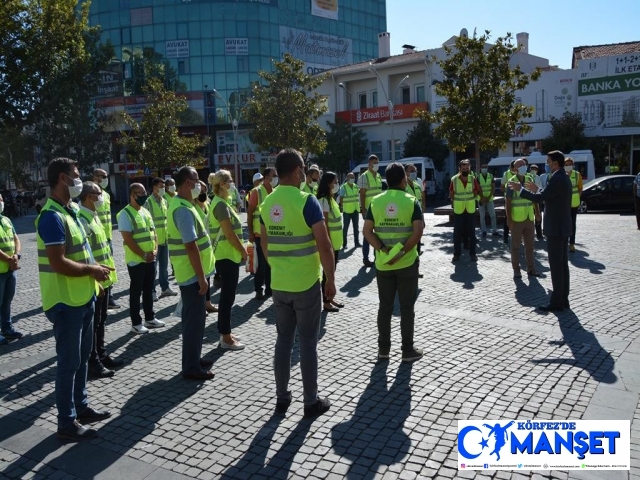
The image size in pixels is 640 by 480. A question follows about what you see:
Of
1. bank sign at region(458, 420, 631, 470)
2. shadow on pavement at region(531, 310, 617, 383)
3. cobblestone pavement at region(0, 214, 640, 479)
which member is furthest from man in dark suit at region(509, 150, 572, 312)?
bank sign at region(458, 420, 631, 470)

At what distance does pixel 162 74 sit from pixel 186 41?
3.88 metres

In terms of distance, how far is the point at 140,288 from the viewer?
7492mm

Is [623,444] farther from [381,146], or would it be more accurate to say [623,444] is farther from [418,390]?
[381,146]

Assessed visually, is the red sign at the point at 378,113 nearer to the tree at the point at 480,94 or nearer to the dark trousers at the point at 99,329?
the tree at the point at 480,94

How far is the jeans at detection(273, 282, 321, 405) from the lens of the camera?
465 centimetres

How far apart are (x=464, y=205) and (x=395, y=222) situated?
21.9ft

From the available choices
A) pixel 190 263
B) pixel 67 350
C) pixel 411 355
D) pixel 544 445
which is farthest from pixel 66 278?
pixel 544 445

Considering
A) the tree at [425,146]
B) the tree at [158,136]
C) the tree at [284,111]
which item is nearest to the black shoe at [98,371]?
the tree at [284,111]

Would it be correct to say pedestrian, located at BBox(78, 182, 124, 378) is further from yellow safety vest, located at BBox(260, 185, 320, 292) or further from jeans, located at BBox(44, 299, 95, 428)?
yellow safety vest, located at BBox(260, 185, 320, 292)

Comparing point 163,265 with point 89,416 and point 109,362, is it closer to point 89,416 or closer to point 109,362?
point 109,362

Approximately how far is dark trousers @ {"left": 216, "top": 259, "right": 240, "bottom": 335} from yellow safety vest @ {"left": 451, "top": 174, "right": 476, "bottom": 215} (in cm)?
675

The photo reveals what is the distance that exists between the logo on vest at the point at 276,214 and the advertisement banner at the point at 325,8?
5860cm

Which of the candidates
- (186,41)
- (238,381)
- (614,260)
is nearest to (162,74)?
(186,41)

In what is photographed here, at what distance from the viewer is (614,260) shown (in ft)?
37.8
